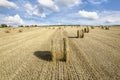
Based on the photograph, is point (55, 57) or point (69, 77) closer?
point (69, 77)

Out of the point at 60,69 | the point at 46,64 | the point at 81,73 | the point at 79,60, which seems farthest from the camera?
the point at 79,60

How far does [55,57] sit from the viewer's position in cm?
821

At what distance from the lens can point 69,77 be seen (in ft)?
19.7

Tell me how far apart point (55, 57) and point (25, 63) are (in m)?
1.52

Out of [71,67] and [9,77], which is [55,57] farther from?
[9,77]

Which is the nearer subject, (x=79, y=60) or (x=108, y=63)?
(x=108, y=63)

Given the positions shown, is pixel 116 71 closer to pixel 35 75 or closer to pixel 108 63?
pixel 108 63

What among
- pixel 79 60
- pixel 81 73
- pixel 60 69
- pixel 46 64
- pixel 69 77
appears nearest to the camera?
pixel 69 77

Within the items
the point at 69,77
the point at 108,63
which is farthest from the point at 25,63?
the point at 108,63

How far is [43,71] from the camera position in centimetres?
681

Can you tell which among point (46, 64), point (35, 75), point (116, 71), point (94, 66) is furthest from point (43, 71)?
point (116, 71)

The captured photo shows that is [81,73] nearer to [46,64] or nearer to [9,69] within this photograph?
[46,64]

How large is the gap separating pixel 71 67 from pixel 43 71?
1288mm

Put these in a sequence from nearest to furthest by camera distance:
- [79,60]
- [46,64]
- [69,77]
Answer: [69,77]
[46,64]
[79,60]
